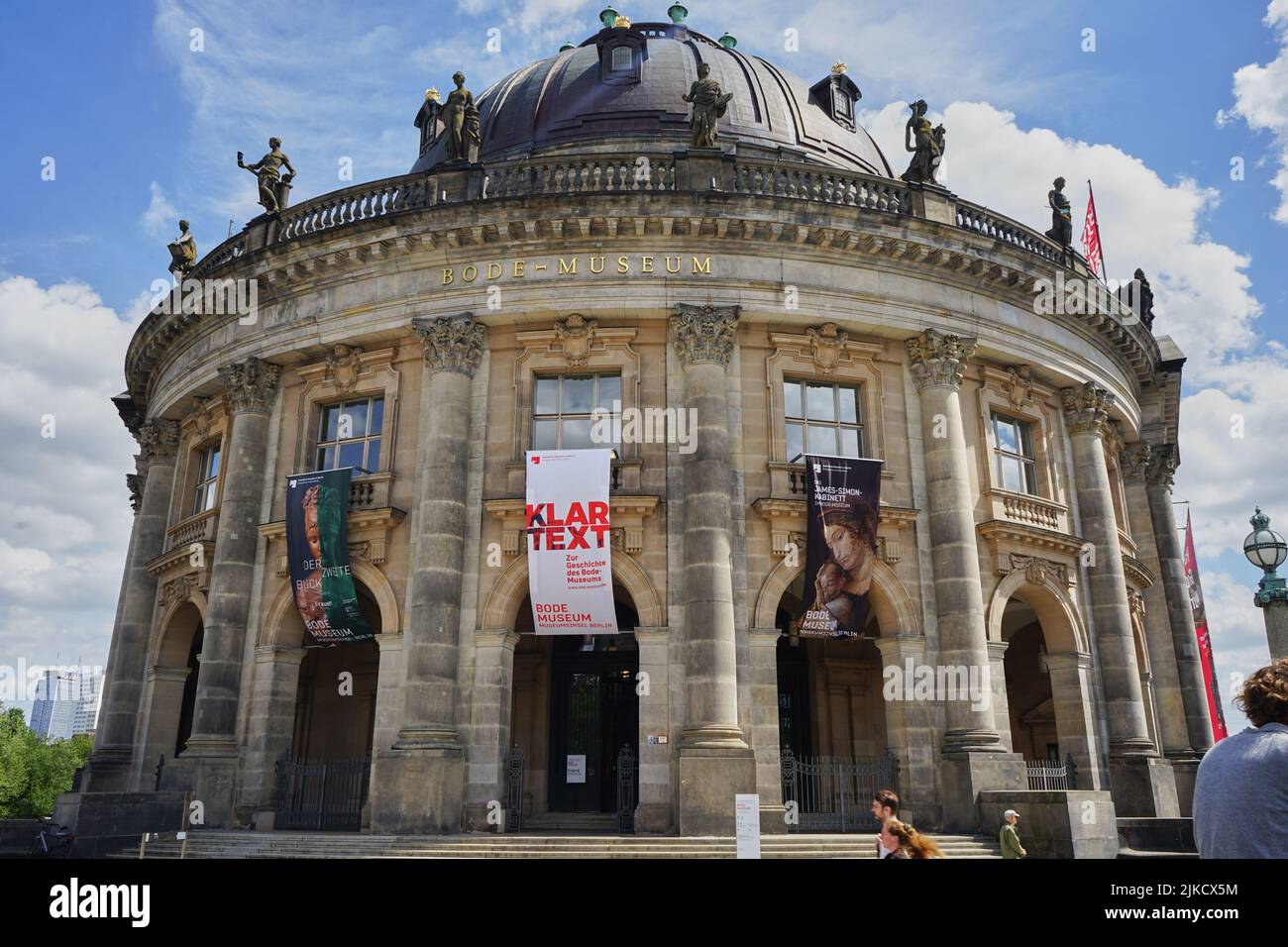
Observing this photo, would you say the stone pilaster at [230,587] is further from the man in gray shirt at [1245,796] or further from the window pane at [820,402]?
the man in gray shirt at [1245,796]

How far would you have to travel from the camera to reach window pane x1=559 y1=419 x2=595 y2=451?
70.2 ft

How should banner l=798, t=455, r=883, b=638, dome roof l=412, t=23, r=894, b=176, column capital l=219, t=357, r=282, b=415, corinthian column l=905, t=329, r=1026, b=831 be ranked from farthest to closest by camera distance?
dome roof l=412, t=23, r=894, b=176, column capital l=219, t=357, r=282, b=415, banner l=798, t=455, r=883, b=638, corinthian column l=905, t=329, r=1026, b=831

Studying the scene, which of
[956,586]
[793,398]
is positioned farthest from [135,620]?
[956,586]

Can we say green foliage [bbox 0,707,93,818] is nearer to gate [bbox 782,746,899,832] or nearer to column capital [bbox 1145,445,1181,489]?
gate [bbox 782,746,899,832]

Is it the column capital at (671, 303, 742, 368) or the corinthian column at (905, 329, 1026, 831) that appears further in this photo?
the column capital at (671, 303, 742, 368)

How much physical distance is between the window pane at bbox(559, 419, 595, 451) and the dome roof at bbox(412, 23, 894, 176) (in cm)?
1053

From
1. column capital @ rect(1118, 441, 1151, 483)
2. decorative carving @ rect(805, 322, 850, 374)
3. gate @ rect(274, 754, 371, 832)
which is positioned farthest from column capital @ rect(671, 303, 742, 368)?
column capital @ rect(1118, 441, 1151, 483)

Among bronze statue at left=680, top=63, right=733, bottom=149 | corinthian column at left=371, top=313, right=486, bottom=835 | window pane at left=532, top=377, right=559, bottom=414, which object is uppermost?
bronze statue at left=680, top=63, right=733, bottom=149

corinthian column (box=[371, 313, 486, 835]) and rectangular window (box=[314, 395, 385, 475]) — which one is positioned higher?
rectangular window (box=[314, 395, 385, 475])

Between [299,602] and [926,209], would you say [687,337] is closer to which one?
[926,209]

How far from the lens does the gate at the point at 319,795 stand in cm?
2027

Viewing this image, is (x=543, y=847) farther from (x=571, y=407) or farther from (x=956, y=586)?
(x=956, y=586)

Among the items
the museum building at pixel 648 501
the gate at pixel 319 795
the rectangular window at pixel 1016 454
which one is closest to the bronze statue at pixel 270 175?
the museum building at pixel 648 501

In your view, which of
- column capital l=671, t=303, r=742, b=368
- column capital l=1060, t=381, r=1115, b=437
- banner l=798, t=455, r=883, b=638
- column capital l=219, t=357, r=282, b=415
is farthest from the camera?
column capital l=1060, t=381, r=1115, b=437
